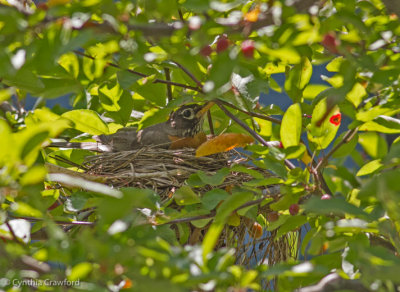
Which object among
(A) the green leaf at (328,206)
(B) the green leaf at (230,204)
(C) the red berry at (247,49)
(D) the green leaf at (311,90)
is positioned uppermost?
(C) the red berry at (247,49)

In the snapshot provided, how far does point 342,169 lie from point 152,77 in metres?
0.67

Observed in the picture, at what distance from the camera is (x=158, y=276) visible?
928 millimetres

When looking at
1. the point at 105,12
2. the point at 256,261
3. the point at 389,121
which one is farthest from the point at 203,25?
the point at 256,261

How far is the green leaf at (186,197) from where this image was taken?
1850 millimetres

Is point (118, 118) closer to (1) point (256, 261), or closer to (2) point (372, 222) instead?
(1) point (256, 261)

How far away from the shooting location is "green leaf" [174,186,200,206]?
1.85m

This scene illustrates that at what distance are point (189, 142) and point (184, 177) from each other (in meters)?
0.30

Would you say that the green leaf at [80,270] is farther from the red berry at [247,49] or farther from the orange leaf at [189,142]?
the orange leaf at [189,142]

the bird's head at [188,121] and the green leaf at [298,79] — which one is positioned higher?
the green leaf at [298,79]

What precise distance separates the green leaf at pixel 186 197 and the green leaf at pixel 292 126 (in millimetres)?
410

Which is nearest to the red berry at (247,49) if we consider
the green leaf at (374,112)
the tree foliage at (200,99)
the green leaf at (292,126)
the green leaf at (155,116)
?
the tree foliage at (200,99)

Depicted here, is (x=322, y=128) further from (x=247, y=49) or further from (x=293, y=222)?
(x=247, y=49)

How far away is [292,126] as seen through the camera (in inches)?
62.3

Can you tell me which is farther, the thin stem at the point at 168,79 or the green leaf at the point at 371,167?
the thin stem at the point at 168,79
